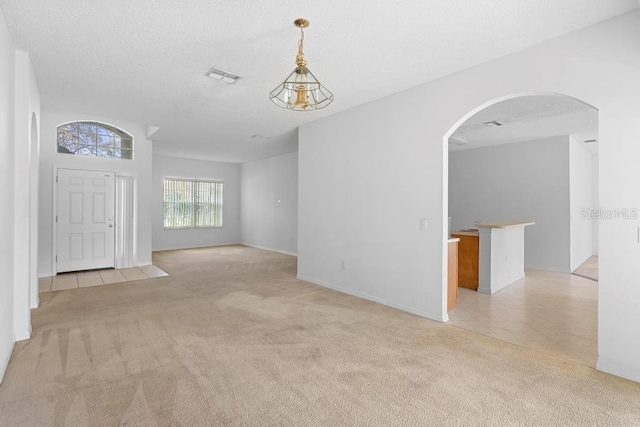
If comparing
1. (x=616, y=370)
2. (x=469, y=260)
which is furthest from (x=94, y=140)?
(x=616, y=370)

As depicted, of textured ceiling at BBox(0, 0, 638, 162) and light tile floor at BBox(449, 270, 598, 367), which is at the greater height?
textured ceiling at BBox(0, 0, 638, 162)

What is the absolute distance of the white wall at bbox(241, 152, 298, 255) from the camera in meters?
8.85

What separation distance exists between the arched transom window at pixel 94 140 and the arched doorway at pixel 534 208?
6.02m

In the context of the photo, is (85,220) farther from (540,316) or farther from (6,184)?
(540,316)

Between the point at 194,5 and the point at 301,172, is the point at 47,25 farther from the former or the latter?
the point at 301,172

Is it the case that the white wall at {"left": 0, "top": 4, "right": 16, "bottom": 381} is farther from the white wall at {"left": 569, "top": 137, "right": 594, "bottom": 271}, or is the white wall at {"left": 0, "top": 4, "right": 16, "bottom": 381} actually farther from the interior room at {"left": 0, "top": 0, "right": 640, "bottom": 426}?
the white wall at {"left": 569, "top": 137, "right": 594, "bottom": 271}

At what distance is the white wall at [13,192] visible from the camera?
2.56 metres

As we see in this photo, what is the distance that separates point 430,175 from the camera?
3.81 metres

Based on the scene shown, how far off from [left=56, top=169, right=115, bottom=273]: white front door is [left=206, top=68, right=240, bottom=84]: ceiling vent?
3.89 m

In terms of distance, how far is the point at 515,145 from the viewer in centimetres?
727

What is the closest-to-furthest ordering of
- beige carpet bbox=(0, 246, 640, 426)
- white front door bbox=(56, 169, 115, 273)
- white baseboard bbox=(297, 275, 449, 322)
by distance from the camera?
beige carpet bbox=(0, 246, 640, 426) < white baseboard bbox=(297, 275, 449, 322) < white front door bbox=(56, 169, 115, 273)

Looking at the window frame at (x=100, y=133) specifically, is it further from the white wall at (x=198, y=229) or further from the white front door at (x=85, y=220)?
the white wall at (x=198, y=229)

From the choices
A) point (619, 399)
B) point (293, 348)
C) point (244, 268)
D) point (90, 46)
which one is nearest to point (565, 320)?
point (619, 399)

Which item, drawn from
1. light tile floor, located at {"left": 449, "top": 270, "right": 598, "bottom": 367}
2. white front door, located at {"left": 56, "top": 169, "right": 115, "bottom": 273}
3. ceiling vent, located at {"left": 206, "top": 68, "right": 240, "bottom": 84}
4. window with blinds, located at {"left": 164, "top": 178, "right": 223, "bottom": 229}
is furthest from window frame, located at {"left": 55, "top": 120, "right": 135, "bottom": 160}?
light tile floor, located at {"left": 449, "top": 270, "right": 598, "bottom": 367}
